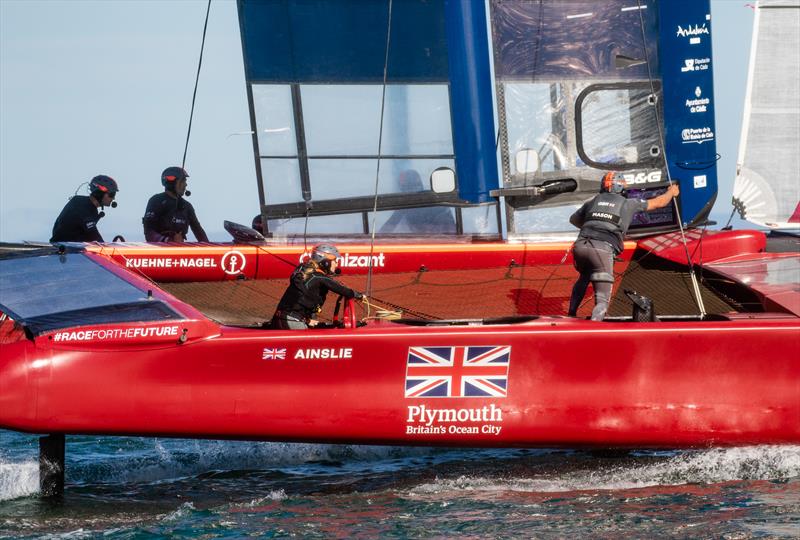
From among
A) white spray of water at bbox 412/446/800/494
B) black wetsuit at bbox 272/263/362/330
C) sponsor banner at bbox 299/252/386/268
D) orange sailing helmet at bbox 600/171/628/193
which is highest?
orange sailing helmet at bbox 600/171/628/193

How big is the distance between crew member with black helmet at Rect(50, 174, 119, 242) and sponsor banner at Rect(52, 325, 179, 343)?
10.1 feet

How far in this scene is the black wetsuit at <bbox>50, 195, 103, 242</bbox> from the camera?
10492 mm

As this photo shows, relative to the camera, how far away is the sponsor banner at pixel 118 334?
7562 mm

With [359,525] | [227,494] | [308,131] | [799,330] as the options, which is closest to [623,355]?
→ [799,330]

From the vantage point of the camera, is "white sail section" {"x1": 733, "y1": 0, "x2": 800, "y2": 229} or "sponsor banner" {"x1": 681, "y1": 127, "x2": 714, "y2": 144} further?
"sponsor banner" {"x1": 681, "y1": 127, "x2": 714, "y2": 144}

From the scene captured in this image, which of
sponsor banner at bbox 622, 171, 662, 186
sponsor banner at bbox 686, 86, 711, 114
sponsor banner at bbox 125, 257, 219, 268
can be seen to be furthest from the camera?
sponsor banner at bbox 686, 86, 711, 114

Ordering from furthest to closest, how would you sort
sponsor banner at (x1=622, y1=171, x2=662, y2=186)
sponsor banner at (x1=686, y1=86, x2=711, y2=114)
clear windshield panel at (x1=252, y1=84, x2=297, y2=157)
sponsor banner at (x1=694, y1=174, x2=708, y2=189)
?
sponsor banner at (x1=694, y1=174, x2=708, y2=189) → sponsor banner at (x1=686, y1=86, x2=711, y2=114) → sponsor banner at (x1=622, y1=171, x2=662, y2=186) → clear windshield panel at (x1=252, y1=84, x2=297, y2=157)

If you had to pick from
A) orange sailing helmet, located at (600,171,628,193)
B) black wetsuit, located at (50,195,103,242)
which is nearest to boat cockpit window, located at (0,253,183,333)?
black wetsuit, located at (50,195,103,242)

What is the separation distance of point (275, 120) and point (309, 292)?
2.33 metres

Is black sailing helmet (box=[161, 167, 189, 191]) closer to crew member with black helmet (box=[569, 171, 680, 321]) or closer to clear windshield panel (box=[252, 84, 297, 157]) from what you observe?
clear windshield panel (box=[252, 84, 297, 157])

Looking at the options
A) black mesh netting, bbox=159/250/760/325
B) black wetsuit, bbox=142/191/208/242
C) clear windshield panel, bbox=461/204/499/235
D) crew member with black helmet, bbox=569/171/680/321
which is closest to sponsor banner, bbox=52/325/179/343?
black mesh netting, bbox=159/250/760/325

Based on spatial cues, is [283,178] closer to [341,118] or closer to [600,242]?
[341,118]

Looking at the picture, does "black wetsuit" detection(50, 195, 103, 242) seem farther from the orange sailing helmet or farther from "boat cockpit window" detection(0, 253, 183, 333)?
the orange sailing helmet

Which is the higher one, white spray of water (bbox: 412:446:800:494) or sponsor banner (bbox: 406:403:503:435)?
sponsor banner (bbox: 406:403:503:435)
